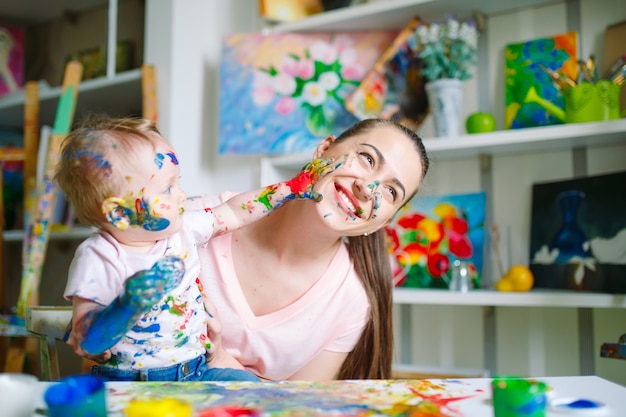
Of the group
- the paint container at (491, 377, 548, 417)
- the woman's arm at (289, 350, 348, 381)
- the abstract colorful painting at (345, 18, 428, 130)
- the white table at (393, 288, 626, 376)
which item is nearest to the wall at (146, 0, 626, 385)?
the white table at (393, 288, 626, 376)

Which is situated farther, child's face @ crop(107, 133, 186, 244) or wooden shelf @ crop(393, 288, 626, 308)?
wooden shelf @ crop(393, 288, 626, 308)

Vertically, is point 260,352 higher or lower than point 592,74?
lower

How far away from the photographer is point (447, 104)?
1.94 metres

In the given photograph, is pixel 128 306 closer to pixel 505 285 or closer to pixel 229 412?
pixel 229 412

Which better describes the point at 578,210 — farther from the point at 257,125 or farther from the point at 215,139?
the point at 215,139

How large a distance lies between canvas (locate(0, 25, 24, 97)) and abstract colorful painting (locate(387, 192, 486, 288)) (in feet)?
7.36

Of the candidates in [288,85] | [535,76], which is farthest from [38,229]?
[535,76]

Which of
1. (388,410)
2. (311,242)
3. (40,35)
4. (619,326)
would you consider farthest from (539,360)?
(40,35)

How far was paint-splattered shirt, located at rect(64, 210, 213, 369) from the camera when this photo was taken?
37.3 inches

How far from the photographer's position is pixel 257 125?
2180 millimetres

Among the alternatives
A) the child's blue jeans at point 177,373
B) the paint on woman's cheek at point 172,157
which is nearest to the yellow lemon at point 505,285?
the child's blue jeans at point 177,373

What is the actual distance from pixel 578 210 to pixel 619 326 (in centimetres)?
40

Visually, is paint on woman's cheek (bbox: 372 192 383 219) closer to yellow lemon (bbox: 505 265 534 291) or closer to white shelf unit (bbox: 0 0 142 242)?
yellow lemon (bbox: 505 265 534 291)

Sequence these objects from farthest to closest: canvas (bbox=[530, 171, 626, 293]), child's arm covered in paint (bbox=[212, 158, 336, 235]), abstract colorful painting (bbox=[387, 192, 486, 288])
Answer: abstract colorful painting (bbox=[387, 192, 486, 288]), canvas (bbox=[530, 171, 626, 293]), child's arm covered in paint (bbox=[212, 158, 336, 235])
